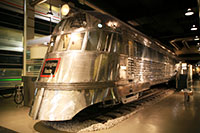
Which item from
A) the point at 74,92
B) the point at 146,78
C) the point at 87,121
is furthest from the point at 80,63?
the point at 146,78

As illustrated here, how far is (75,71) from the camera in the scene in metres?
3.93

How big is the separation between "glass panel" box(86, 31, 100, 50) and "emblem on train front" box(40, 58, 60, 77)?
954mm

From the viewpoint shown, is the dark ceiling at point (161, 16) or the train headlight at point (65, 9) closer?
the train headlight at point (65, 9)

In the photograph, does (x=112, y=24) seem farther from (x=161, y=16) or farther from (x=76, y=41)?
(x=161, y=16)

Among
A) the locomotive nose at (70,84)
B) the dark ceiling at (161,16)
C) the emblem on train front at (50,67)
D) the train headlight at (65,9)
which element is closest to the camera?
the locomotive nose at (70,84)

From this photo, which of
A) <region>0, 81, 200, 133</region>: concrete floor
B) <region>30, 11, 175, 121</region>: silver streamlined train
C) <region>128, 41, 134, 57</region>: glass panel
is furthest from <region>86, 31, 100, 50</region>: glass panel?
<region>0, 81, 200, 133</region>: concrete floor

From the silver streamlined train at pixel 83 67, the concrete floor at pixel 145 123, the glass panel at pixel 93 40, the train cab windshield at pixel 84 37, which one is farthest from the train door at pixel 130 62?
the glass panel at pixel 93 40

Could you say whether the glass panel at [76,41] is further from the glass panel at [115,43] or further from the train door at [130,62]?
the train door at [130,62]

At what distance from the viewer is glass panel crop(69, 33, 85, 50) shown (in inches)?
169

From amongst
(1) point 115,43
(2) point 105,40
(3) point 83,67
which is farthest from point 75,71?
(1) point 115,43

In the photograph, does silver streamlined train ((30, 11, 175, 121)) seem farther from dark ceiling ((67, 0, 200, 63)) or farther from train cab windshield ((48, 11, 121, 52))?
dark ceiling ((67, 0, 200, 63))

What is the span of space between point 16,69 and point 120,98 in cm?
948

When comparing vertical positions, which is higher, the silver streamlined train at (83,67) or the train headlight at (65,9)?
the train headlight at (65,9)

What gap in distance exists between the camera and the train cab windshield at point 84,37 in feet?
14.0
